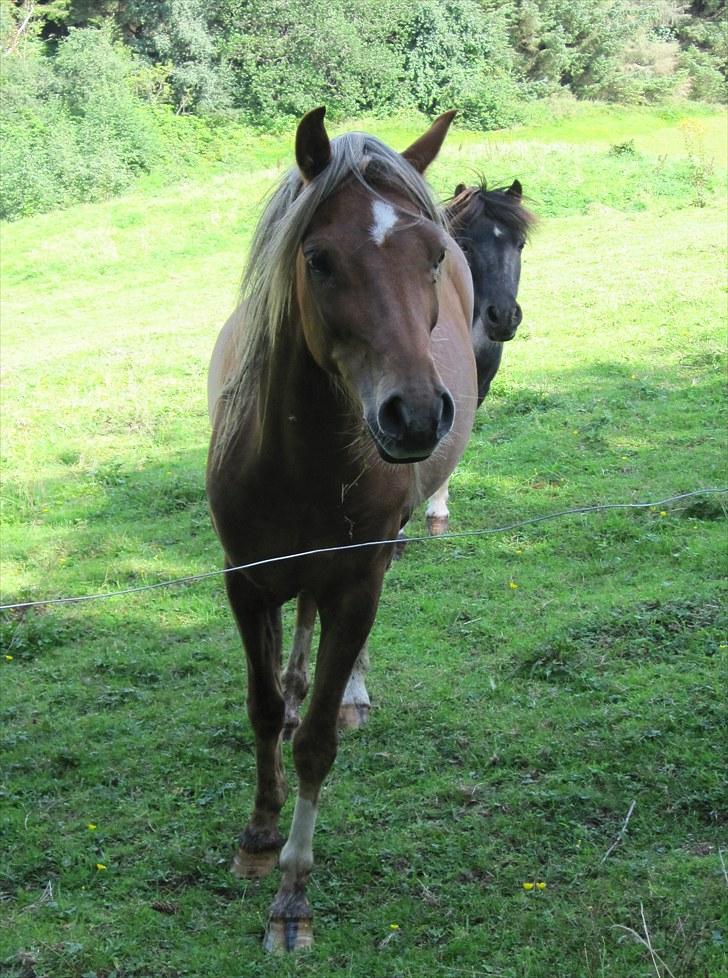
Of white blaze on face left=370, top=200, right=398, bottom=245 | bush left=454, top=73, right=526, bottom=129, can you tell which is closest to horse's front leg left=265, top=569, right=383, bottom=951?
white blaze on face left=370, top=200, right=398, bottom=245

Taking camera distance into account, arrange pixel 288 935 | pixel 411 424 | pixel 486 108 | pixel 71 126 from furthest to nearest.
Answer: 1. pixel 486 108
2. pixel 71 126
3. pixel 288 935
4. pixel 411 424

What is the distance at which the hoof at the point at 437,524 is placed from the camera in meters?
6.93

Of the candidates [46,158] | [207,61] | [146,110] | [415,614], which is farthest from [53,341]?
[207,61]

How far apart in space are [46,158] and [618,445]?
22.4 metres

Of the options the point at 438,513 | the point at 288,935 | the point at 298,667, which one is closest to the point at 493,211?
the point at 438,513

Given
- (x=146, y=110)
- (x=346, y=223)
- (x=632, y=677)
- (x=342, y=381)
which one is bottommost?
(x=146, y=110)

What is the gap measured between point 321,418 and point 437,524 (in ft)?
13.5

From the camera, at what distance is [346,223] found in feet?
8.31

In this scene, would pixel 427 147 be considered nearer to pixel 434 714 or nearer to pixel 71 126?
pixel 434 714

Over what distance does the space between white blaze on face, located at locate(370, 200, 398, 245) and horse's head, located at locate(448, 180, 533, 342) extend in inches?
176

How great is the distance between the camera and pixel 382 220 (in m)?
2.51

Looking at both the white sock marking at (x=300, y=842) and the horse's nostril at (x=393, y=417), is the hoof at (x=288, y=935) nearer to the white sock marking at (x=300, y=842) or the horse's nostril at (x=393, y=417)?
the white sock marking at (x=300, y=842)

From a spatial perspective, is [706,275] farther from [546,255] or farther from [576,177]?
[576,177]

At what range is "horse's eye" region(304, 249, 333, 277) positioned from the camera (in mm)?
2506
